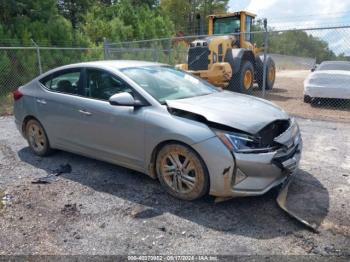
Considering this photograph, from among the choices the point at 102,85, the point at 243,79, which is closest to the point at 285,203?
the point at 102,85

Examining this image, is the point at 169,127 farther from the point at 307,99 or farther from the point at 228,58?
the point at 228,58

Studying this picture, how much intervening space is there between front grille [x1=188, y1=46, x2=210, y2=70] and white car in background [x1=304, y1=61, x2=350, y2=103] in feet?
10.5

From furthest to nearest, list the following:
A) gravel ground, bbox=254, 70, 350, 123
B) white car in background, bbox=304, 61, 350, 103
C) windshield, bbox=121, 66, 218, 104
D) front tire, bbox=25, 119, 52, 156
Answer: white car in background, bbox=304, 61, 350, 103
gravel ground, bbox=254, 70, 350, 123
front tire, bbox=25, 119, 52, 156
windshield, bbox=121, 66, 218, 104

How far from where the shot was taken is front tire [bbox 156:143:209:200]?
3839mm

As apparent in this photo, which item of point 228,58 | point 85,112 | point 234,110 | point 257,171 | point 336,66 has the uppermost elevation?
point 228,58

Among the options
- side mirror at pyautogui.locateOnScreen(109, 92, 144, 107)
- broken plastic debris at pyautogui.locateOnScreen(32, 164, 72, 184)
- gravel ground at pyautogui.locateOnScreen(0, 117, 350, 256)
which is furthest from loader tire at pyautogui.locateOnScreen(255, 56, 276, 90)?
side mirror at pyautogui.locateOnScreen(109, 92, 144, 107)

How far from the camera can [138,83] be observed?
4.48 meters

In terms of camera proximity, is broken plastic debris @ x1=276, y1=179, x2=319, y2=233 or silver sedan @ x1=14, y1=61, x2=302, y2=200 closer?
broken plastic debris @ x1=276, y1=179, x2=319, y2=233

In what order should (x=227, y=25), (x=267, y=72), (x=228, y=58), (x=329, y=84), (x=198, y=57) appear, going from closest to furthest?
(x=329, y=84), (x=198, y=57), (x=228, y=58), (x=227, y=25), (x=267, y=72)

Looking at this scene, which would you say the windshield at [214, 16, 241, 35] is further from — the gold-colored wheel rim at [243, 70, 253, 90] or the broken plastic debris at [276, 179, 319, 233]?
the broken plastic debris at [276, 179, 319, 233]

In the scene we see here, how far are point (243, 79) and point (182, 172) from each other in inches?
345

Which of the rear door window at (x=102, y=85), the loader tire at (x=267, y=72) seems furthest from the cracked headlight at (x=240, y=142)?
the loader tire at (x=267, y=72)

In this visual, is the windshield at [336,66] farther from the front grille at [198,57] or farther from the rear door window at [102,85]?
the rear door window at [102,85]

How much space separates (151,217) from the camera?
3.78 metres
